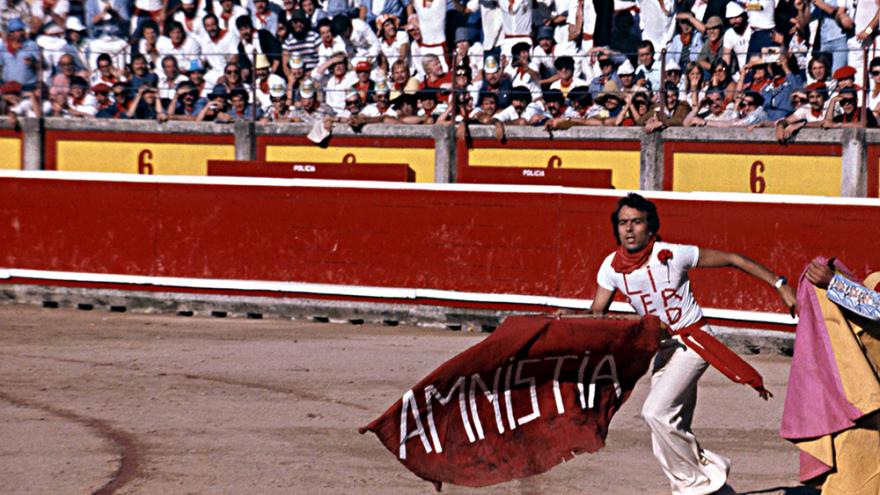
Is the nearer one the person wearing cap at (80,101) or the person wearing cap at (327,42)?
the person wearing cap at (327,42)

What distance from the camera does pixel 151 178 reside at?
51.1 ft

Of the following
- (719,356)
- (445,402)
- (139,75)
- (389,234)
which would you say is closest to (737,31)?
(389,234)

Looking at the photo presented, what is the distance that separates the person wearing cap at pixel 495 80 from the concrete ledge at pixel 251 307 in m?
2.70

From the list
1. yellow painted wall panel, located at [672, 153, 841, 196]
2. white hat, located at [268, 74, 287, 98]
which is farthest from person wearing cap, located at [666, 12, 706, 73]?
white hat, located at [268, 74, 287, 98]

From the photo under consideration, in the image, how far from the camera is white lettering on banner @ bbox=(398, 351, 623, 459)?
6918 millimetres

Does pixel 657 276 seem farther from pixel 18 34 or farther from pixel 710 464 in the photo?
pixel 18 34

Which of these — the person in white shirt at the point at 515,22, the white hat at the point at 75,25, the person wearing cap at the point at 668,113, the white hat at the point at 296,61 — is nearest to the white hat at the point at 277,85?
the white hat at the point at 296,61

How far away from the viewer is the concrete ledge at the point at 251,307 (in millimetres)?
14562

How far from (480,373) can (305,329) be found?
7.47 metres

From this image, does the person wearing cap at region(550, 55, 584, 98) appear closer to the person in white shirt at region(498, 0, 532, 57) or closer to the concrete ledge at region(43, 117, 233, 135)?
the person in white shirt at region(498, 0, 532, 57)

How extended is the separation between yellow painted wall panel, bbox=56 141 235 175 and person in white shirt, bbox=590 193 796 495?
1088 centimetres

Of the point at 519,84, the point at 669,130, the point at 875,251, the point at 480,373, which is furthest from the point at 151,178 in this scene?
the point at 480,373

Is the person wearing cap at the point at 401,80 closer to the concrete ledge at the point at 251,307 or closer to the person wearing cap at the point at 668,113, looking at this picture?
the person wearing cap at the point at 668,113

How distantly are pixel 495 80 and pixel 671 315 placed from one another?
8.92 m
